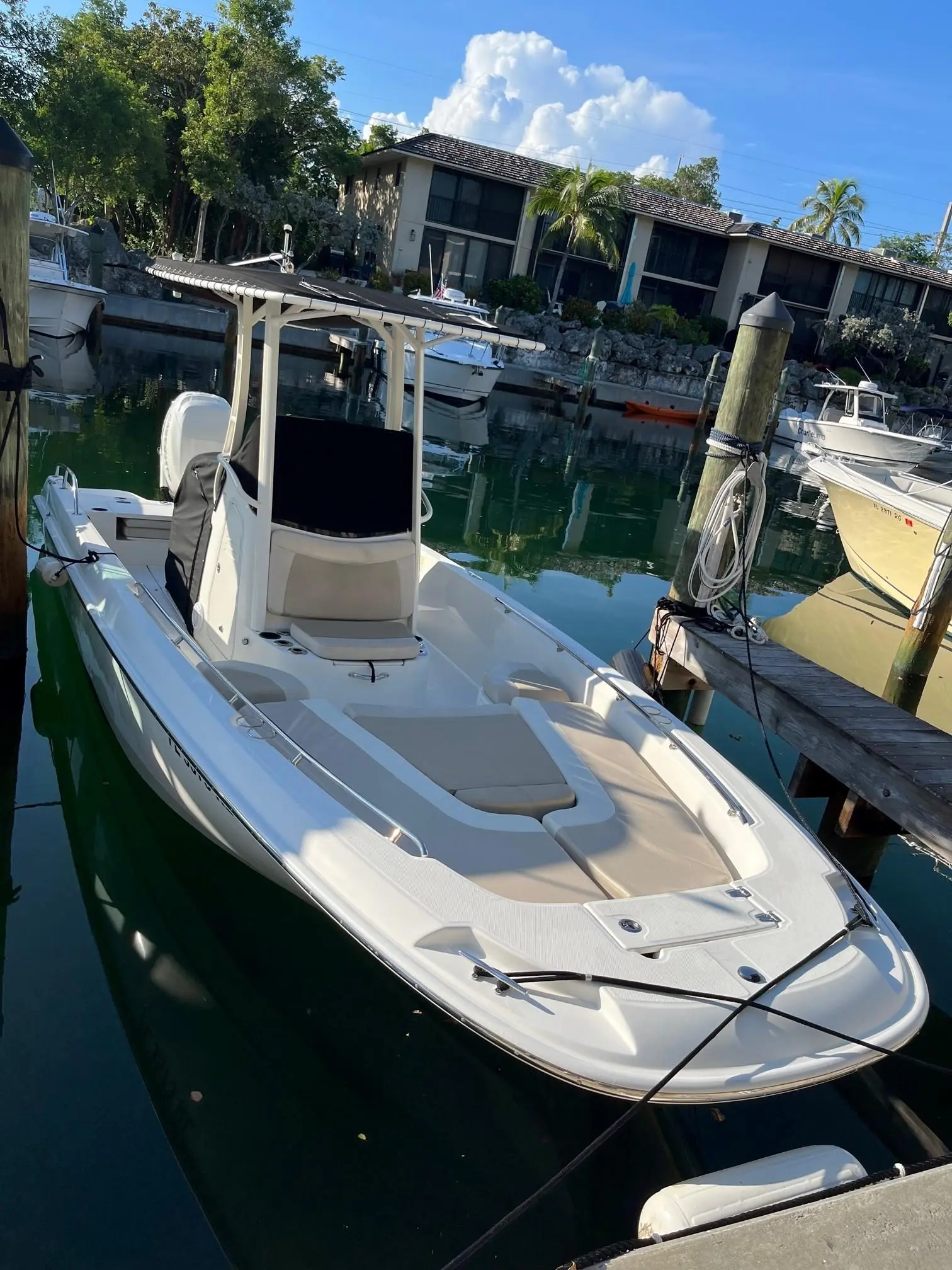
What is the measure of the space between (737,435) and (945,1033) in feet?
11.7

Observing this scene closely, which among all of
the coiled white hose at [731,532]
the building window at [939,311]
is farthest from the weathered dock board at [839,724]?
the building window at [939,311]

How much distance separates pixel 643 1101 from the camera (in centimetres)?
250

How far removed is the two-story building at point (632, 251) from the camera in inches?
1355

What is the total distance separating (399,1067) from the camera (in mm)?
3447

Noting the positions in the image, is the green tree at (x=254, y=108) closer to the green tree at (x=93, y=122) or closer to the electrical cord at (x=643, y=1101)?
the green tree at (x=93, y=122)

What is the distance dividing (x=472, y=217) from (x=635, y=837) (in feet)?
116

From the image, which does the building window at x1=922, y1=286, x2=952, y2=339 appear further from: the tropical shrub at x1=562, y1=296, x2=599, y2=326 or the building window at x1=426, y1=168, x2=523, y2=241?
the building window at x1=426, y1=168, x2=523, y2=241

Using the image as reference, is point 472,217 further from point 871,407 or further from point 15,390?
point 15,390

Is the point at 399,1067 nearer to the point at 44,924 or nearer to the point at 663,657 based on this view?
the point at 44,924

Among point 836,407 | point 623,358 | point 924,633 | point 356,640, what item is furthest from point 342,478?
point 623,358

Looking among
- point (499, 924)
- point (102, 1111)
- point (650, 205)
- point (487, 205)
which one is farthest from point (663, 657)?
point (650, 205)

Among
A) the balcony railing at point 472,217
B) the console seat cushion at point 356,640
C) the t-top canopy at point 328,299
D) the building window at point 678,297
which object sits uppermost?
the balcony railing at point 472,217

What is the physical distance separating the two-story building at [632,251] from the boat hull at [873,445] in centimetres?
1638

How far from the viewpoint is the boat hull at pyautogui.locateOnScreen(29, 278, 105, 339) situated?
63.1 feet
